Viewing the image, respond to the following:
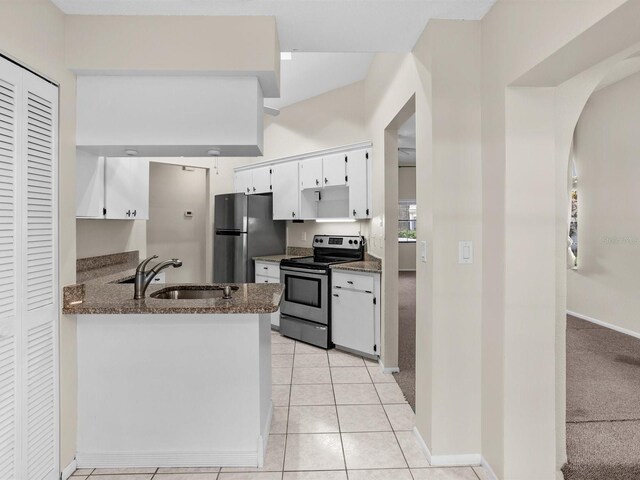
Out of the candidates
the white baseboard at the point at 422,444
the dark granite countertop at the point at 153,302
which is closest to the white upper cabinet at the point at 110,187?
the dark granite countertop at the point at 153,302

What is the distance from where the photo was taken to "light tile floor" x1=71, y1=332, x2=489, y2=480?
1.93 metres

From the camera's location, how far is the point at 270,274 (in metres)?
4.42

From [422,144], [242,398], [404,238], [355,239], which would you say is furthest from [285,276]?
[404,238]

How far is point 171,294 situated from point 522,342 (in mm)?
2101

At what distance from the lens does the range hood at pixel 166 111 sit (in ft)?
6.77

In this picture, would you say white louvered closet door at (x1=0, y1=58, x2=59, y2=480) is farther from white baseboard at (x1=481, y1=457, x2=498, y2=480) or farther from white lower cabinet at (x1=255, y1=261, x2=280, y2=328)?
white lower cabinet at (x1=255, y1=261, x2=280, y2=328)

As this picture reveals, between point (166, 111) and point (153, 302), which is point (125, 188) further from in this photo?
point (153, 302)

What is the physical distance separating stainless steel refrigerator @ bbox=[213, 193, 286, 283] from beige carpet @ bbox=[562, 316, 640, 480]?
11.5 ft

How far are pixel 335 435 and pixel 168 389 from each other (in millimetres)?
1087

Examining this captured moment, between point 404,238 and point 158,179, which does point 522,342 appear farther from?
point 404,238

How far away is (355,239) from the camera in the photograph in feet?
13.6

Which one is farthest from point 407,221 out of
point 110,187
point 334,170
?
point 110,187

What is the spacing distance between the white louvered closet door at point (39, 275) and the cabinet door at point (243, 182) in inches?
127

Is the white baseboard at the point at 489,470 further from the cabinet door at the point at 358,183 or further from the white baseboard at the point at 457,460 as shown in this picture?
the cabinet door at the point at 358,183
